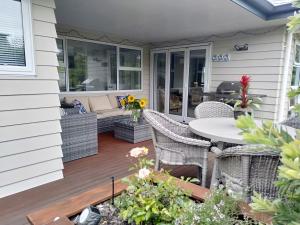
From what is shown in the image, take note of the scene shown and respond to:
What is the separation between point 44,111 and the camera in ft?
8.63

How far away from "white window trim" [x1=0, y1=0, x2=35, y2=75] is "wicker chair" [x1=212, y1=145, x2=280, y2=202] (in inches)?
87.5

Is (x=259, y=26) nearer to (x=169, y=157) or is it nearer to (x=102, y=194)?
(x=169, y=157)

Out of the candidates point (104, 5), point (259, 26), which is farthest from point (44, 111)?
point (259, 26)

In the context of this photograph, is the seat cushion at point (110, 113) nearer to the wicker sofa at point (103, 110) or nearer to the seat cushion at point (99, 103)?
the wicker sofa at point (103, 110)

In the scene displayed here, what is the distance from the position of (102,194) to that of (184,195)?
561 millimetres

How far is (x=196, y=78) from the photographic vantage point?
6094 millimetres

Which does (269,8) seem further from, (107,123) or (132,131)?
(107,123)

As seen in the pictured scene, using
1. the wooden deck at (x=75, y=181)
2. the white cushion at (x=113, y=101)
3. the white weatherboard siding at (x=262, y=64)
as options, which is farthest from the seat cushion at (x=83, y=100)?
the white weatherboard siding at (x=262, y=64)

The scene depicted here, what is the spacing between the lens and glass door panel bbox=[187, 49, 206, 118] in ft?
19.4

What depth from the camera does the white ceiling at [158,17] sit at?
3.38 meters

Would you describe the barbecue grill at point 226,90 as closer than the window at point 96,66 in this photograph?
Yes

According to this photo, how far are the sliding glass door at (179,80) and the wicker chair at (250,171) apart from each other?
4.16 metres

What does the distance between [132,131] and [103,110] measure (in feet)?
4.90

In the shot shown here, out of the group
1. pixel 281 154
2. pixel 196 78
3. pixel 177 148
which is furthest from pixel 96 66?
pixel 281 154
